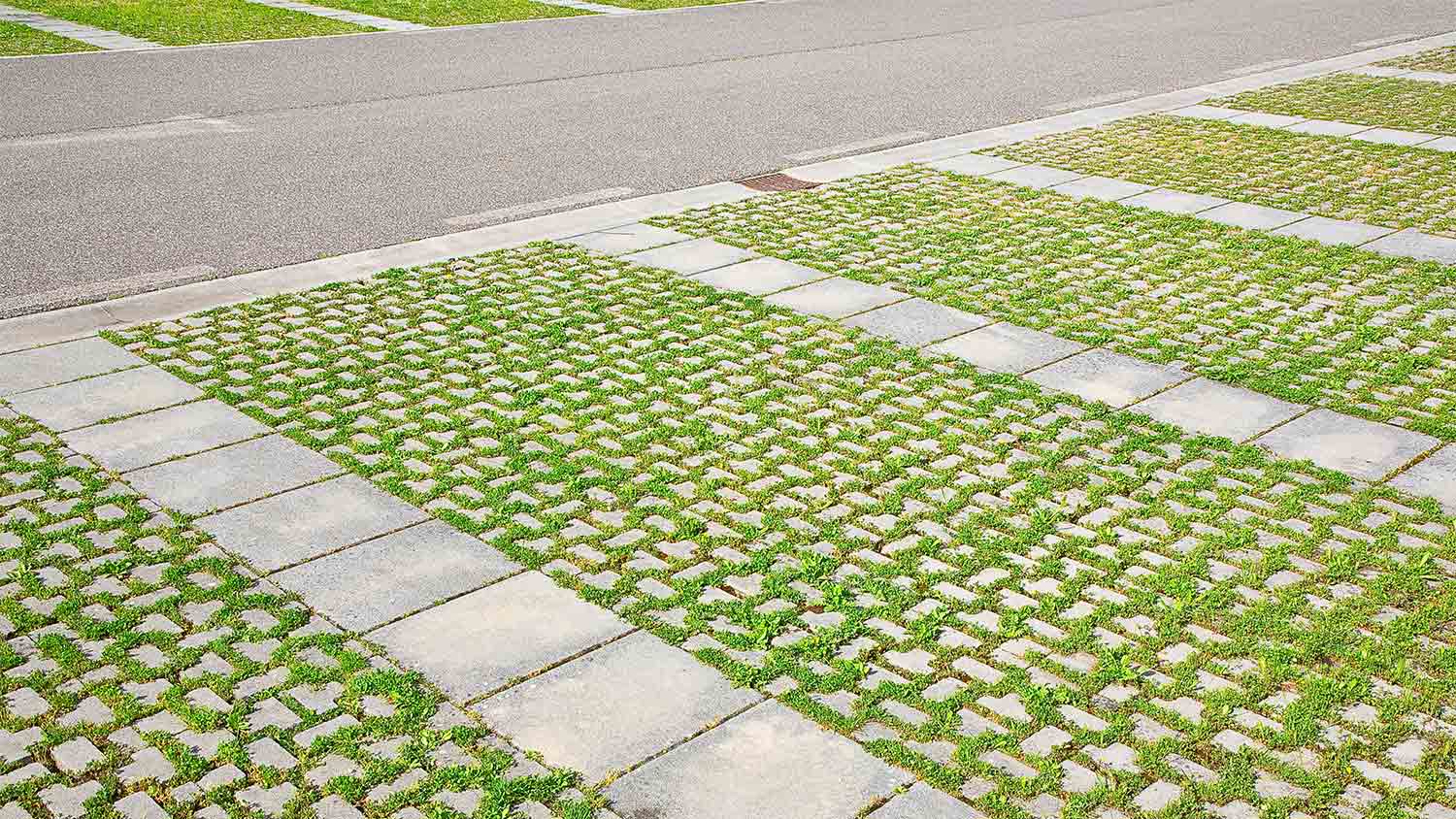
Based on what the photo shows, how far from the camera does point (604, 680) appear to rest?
4438 mm

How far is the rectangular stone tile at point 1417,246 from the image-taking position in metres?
9.12

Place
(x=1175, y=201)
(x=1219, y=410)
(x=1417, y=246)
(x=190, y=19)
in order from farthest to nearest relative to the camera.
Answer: (x=190, y=19) < (x=1175, y=201) < (x=1417, y=246) < (x=1219, y=410)

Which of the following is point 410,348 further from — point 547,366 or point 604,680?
point 604,680

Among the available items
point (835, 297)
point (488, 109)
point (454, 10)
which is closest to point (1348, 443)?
point (835, 297)

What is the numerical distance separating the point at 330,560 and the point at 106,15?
55.5ft

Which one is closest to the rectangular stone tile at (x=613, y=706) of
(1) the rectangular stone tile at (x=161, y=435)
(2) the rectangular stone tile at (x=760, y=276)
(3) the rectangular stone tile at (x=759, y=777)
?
(3) the rectangular stone tile at (x=759, y=777)

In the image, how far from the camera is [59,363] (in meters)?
7.06

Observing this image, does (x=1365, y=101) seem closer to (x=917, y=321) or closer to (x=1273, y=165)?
(x=1273, y=165)

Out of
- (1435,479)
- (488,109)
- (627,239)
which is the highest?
(1435,479)

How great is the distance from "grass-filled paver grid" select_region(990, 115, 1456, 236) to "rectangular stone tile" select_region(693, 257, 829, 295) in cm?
369

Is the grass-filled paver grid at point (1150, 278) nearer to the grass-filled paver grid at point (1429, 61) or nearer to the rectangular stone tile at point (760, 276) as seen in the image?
the rectangular stone tile at point (760, 276)

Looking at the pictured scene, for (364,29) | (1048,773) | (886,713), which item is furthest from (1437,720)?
(364,29)

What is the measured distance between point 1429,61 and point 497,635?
52.8ft

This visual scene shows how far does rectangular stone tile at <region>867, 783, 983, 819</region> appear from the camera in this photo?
3.81 m
